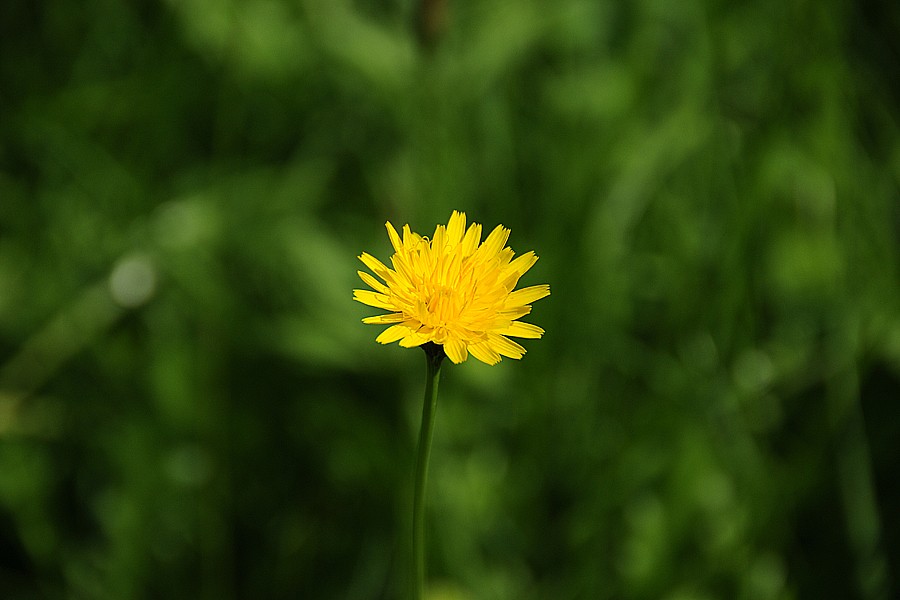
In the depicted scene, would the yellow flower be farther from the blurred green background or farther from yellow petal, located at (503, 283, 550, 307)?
the blurred green background

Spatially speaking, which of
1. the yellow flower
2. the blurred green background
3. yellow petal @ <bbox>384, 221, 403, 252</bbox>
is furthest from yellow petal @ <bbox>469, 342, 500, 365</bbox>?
the blurred green background

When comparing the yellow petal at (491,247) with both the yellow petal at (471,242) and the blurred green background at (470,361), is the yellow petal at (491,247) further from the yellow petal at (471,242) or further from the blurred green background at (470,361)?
the blurred green background at (470,361)

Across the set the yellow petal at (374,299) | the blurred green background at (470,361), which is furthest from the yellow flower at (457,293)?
the blurred green background at (470,361)

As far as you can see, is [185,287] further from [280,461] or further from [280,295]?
[280,461]

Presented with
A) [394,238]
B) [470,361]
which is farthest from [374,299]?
[470,361]

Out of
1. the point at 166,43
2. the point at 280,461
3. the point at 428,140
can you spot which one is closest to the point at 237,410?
the point at 280,461

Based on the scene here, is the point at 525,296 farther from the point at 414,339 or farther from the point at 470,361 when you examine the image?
the point at 470,361
